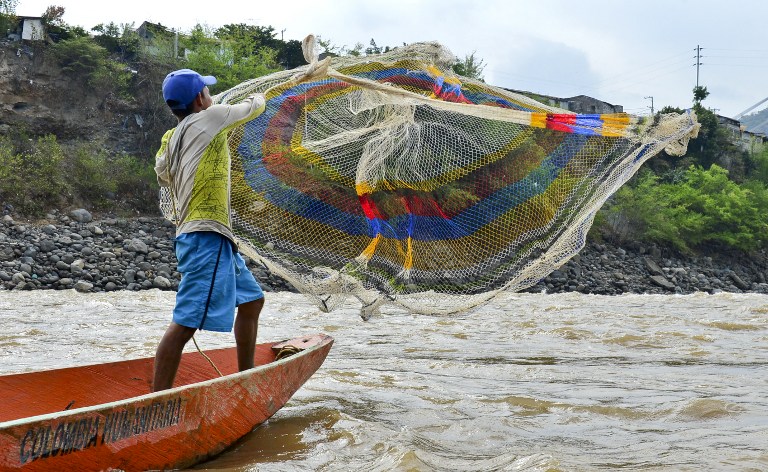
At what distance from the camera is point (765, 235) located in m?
28.8

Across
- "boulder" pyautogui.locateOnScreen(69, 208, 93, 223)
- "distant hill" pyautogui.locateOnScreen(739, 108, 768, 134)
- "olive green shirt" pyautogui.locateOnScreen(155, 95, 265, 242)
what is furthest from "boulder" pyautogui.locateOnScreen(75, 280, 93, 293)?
"distant hill" pyautogui.locateOnScreen(739, 108, 768, 134)

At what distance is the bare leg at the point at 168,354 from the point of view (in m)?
2.74

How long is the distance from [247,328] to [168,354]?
0.42 metres

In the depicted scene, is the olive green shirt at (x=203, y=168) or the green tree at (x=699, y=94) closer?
the olive green shirt at (x=203, y=168)

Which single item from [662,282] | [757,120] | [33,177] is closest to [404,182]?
[33,177]

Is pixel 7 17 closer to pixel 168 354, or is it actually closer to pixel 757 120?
pixel 168 354

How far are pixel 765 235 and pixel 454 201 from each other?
28153 millimetres

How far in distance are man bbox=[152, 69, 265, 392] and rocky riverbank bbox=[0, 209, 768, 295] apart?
4.66 meters

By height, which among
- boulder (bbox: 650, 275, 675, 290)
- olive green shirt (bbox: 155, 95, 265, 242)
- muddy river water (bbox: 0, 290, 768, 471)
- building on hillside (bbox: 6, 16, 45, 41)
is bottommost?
boulder (bbox: 650, 275, 675, 290)

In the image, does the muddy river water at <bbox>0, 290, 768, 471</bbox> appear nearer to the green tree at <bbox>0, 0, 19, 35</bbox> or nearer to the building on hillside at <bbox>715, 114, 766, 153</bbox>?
the green tree at <bbox>0, 0, 19, 35</bbox>

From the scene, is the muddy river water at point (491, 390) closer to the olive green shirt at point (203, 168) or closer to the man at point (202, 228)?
the man at point (202, 228)

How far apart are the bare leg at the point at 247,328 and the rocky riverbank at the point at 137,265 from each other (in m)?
4.56

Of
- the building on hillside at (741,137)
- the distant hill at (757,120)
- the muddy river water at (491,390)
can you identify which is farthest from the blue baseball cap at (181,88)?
the distant hill at (757,120)

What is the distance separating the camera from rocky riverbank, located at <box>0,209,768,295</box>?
12.2m
